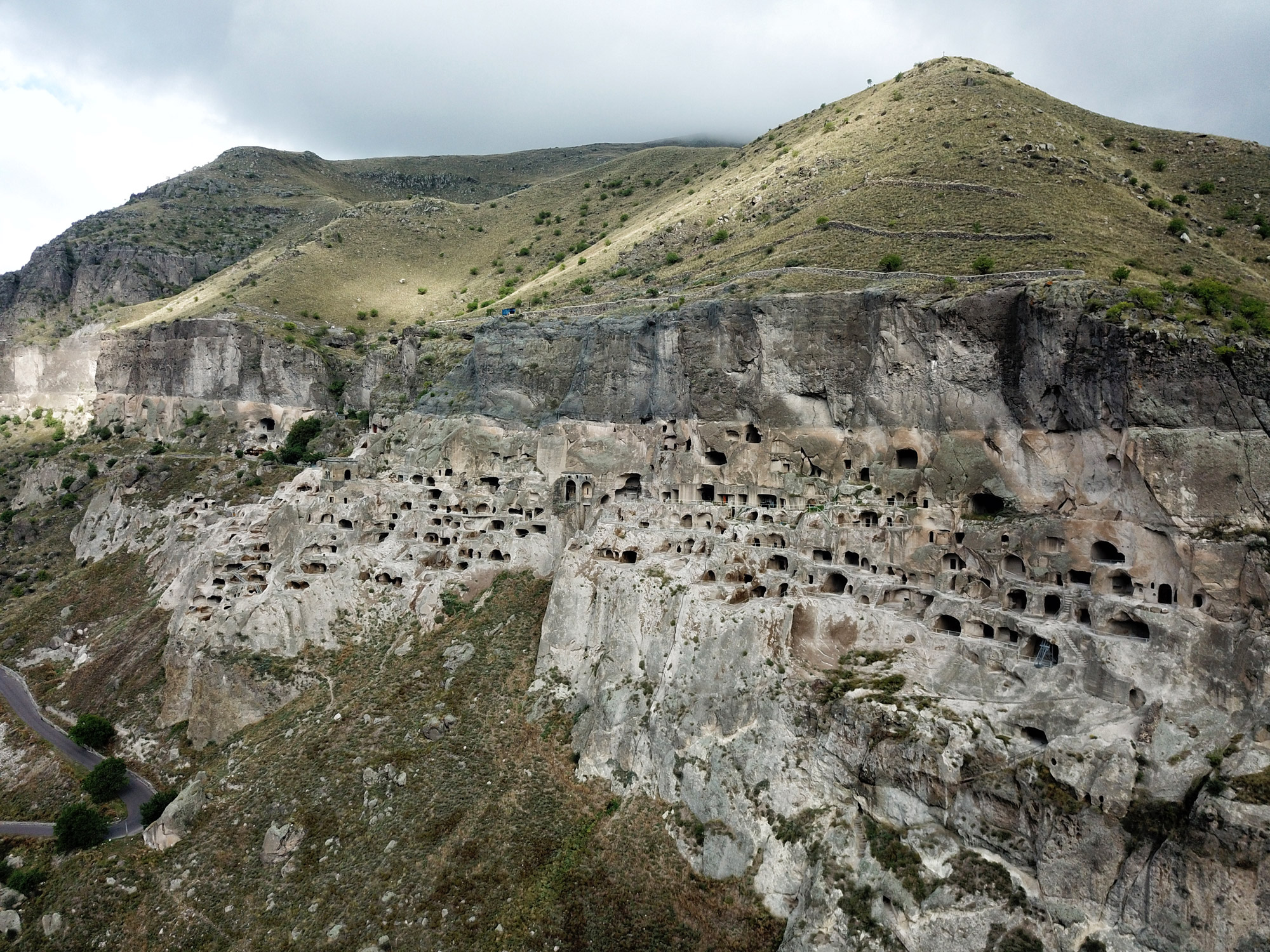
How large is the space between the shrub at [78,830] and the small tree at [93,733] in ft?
22.8

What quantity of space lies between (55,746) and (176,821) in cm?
1586

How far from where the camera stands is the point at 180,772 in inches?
1508

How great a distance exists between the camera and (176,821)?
33250mm

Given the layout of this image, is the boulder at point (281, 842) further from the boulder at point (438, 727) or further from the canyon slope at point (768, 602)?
the boulder at point (438, 727)

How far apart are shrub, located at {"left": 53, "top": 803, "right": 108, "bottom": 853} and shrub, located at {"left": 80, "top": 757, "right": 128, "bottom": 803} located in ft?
6.87

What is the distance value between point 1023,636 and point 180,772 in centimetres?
4371

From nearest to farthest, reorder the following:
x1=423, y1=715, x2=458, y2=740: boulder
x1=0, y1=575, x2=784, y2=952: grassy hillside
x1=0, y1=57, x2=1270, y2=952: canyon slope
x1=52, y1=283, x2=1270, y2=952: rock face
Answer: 1. x1=52, y1=283, x2=1270, y2=952: rock face
2. x1=0, y1=57, x2=1270, y2=952: canyon slope
3. x1=0, y1=575, x2=784, y2=952: grassy hillside
4. x1=423, y1=715, x2=458, y2=740: boulder

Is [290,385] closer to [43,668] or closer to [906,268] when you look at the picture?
[43,668]

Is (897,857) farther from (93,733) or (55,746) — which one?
(55,746)

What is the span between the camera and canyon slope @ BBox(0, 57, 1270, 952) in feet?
82.1

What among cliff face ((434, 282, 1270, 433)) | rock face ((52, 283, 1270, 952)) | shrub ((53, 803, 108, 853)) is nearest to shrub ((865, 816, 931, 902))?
rock face ((52, 283, 1270, 952))

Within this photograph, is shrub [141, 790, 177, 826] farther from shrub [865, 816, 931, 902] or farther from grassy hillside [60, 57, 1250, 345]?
grassy hillside [60, 57, 1250, 345]

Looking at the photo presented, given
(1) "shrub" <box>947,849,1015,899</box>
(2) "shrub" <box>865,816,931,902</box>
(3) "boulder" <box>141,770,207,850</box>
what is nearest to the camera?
(1) "shrub" <box>947,849,1015,899</box>

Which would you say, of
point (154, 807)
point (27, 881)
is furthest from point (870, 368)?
point (27, 881)
